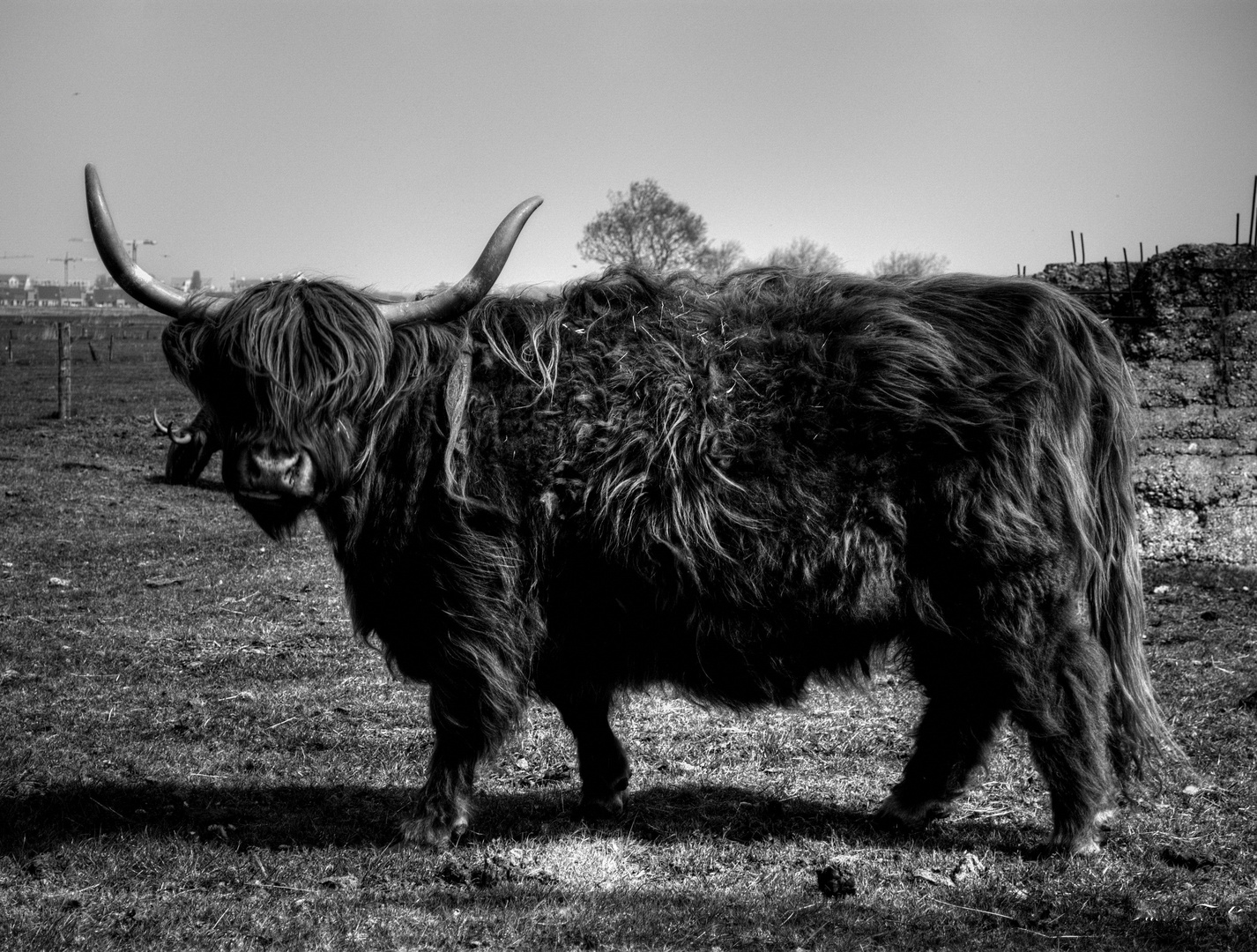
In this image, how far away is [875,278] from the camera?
3.89 meters

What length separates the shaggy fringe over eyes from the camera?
3.49 metres

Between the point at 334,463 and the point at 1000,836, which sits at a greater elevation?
the point at 334,463

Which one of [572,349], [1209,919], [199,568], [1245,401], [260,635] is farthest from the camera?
[199,568]

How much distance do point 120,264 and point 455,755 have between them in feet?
6.66

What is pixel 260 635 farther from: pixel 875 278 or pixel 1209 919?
pixel 1209 919

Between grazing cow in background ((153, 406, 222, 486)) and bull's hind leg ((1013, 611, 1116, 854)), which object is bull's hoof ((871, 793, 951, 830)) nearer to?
bull's hind leg ((1013, 611, 1116, 854))

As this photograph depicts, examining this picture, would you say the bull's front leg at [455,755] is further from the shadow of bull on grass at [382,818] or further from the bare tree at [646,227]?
the bare tree at [646,227]

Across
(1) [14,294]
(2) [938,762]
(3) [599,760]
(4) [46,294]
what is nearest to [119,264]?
(3) [599,760]

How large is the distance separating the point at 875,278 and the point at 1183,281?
4.73 metres

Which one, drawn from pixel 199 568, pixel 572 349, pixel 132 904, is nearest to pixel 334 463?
pixel 572 349

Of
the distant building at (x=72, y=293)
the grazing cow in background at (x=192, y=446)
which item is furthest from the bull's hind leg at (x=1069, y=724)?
the distant building at (x=72, y=293)

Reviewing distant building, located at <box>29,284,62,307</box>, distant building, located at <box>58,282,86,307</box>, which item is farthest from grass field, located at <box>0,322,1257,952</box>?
distant building, located at <box>58,282,86,307</box>

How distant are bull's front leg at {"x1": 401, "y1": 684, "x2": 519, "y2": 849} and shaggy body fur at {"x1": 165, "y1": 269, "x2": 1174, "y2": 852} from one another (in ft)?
0.03

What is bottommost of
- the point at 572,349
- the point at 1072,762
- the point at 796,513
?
the point at 1072,762
